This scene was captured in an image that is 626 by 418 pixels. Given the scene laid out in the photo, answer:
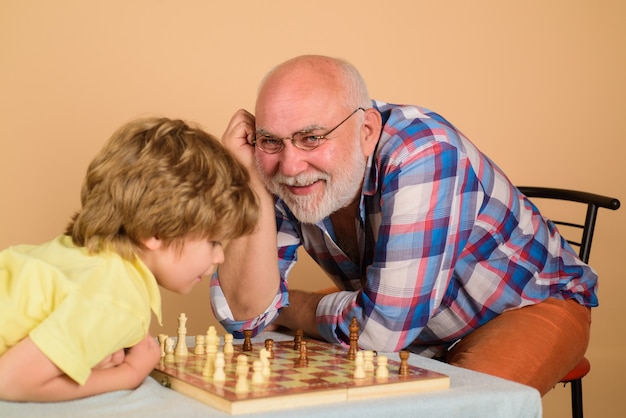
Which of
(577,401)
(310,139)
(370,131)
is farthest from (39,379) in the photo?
(577,401)

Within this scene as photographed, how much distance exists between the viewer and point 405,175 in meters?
2.40

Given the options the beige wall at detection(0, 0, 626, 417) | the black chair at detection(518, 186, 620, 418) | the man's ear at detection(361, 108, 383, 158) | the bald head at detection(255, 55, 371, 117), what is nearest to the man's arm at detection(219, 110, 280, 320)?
the bald head at detection(255, 55, 371, 117)

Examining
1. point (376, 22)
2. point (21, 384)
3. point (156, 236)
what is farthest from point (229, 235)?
point (376, 22)

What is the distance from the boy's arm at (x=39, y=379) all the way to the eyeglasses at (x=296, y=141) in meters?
1.02

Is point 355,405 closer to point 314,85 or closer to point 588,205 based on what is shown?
point 314,85

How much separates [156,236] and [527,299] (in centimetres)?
144

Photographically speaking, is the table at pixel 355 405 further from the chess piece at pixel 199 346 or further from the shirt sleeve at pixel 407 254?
the shirt sleeve at pixel 407 254

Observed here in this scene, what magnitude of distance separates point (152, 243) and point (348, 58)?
9.00 ft

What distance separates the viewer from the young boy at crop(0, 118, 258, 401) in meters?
1.56

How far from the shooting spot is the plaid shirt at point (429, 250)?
235cm

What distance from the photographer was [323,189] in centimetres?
258

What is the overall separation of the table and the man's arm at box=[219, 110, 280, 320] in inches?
30.7

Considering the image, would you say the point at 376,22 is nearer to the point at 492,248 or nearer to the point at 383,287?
the point at 492,248

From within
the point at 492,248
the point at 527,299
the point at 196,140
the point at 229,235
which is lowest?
the point at 527,299
